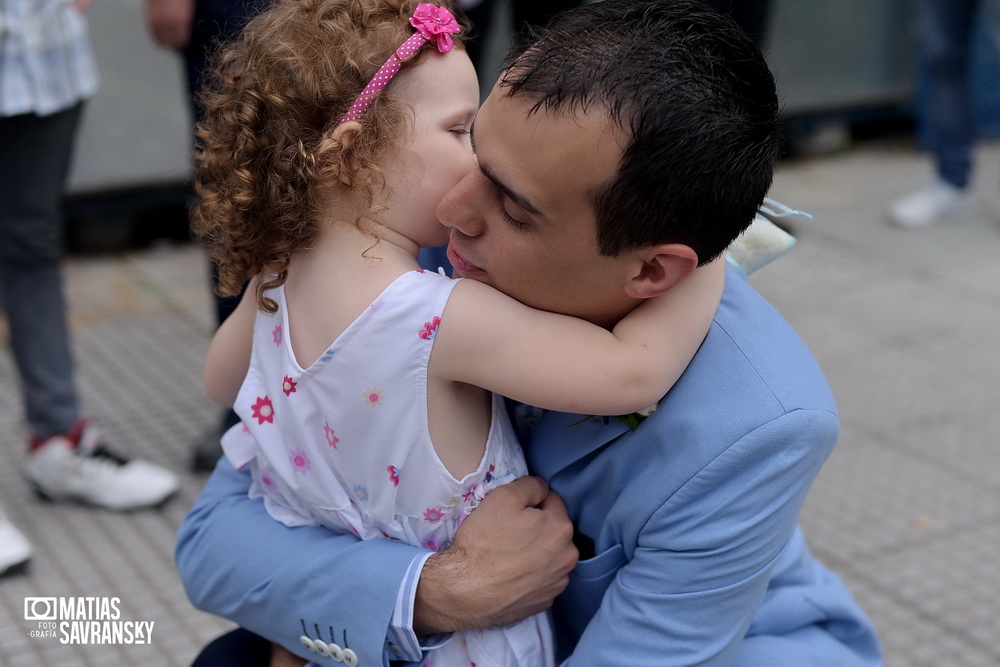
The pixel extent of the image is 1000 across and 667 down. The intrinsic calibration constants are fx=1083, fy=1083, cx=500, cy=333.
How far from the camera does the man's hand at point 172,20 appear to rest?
10.0 ft

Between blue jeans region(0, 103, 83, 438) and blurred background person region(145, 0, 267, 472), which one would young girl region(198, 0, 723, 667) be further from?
blue jeans region(0, 103, 83, 438)

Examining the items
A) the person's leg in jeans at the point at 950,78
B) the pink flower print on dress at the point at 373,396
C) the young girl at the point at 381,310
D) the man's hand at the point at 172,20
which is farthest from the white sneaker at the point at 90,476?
the person's leg in jeans at the point at 950,78

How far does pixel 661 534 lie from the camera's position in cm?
138

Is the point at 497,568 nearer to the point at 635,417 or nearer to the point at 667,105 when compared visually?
the point at 635,417

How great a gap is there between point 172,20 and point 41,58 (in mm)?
371

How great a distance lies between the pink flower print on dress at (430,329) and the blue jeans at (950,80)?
5.06 m

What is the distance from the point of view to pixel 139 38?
495 cm

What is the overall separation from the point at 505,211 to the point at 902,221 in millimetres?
5013

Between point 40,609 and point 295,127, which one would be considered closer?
point 295,127

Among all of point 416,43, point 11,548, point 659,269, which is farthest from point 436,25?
point 11,548

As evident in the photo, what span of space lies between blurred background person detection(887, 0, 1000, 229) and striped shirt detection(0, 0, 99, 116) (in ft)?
14.3

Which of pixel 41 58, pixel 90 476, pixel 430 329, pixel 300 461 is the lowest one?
pixel 90 476

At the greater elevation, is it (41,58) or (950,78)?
(41,58)

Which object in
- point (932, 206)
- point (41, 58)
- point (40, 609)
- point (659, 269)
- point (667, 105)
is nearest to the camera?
point (667, 105)
